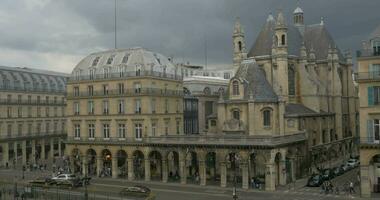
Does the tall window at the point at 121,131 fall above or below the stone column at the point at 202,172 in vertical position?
above

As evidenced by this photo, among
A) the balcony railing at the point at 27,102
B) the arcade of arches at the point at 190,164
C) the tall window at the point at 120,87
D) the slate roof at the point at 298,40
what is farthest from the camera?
the balcony railing at the point at 27,102

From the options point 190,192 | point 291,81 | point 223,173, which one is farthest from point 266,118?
point 190,192

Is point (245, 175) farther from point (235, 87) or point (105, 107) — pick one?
point (105, 107)

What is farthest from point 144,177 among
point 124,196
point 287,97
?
point 287,97

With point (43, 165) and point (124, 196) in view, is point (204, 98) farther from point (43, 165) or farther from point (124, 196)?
point (124, 196)

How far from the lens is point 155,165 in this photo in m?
77.6

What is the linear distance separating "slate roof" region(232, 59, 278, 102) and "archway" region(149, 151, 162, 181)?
16.8m

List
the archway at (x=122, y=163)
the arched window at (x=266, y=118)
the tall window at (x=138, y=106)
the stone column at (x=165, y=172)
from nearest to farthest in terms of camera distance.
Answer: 1. the stone column at (x=165, y=172)
2. the arched window at (x=266, y=118)
3. the tall window at (x=138, y=106)
4. the archway at (x=122, y=163)

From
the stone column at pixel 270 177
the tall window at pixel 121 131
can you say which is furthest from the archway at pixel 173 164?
the stone column at pixel 270 177

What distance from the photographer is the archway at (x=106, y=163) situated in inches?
2977

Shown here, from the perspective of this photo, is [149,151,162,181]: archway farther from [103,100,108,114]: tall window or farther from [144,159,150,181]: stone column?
[103,100,108,114]: tall window

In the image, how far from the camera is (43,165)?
92562mm

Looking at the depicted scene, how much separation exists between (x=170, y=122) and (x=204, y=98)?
20.6 m

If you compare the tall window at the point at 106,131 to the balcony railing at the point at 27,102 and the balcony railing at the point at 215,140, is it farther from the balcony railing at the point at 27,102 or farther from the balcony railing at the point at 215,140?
the balcony railing at the point at 27,102
